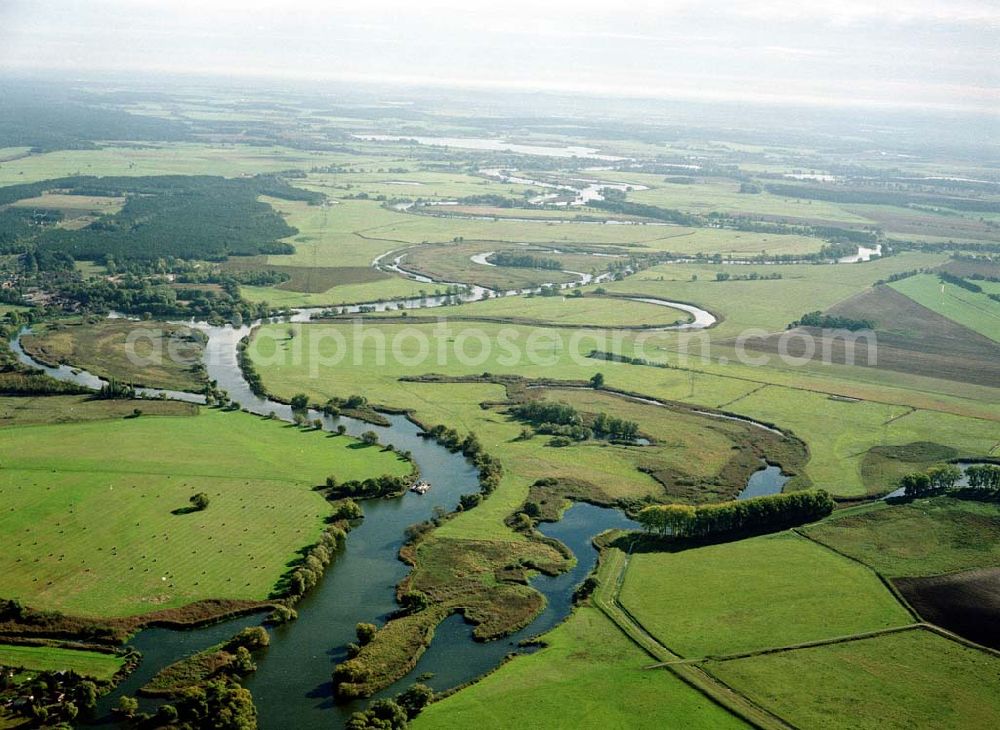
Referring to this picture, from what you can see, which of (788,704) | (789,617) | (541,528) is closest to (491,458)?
(541,528)

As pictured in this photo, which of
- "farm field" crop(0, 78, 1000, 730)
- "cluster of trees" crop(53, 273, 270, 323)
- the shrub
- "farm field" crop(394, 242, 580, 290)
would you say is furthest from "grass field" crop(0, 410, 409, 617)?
"farm field" crop(394, 242, 580, 290)

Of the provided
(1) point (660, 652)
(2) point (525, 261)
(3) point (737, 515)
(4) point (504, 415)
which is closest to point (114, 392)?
(4) point (504, 415)

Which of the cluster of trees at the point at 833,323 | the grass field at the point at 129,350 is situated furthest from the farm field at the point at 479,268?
the grass field at the point at 129,350

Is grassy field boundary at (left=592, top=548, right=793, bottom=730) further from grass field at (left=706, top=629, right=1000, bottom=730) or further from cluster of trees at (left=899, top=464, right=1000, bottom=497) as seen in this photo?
cluster of trees at (left=899, top=464, right=1000, bottom=497)

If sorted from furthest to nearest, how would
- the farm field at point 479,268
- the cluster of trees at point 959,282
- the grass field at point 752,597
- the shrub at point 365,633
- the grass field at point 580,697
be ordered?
the cluster of trees at point 959,282 → the farm field at point 479,268 → the grass field at point 752,597 → the shrub at point 365,633 → the grass field at point 580,697

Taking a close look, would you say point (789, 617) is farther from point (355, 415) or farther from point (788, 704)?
point (355, 415)

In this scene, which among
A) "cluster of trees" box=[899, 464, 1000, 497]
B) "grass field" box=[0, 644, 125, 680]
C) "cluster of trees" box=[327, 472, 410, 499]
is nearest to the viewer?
"grass field" box=[0, 644, 125, 680]

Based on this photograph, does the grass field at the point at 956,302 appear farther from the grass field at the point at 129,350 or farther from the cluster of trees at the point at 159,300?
the grass field at the point at 129,350
